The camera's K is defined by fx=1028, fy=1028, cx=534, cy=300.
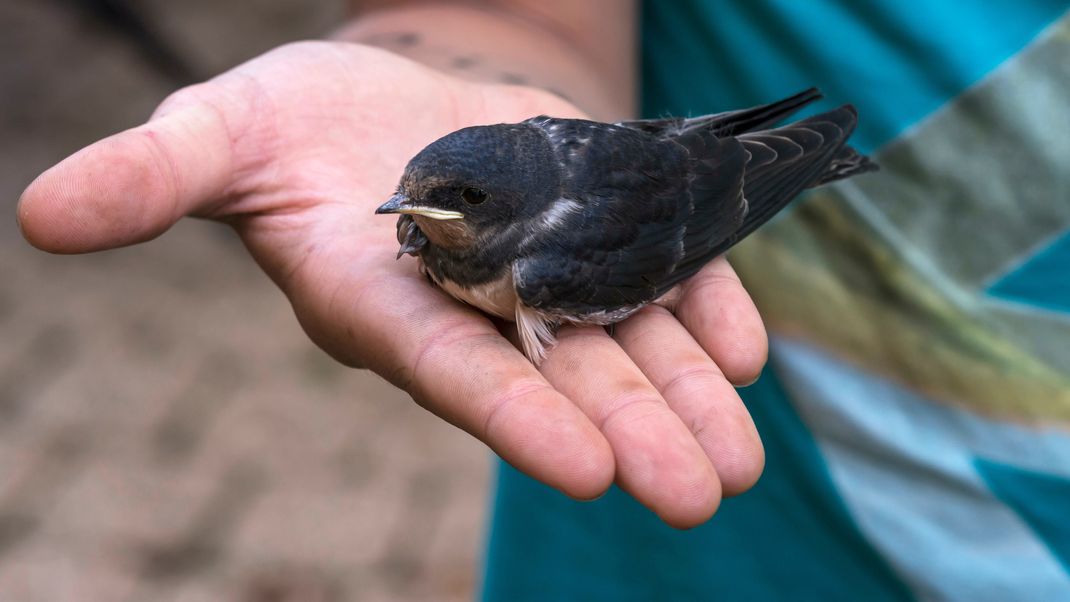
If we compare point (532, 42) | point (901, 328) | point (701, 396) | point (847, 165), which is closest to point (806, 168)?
point (847, 165)

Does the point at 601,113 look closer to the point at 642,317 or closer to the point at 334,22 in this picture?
the point at 642,317

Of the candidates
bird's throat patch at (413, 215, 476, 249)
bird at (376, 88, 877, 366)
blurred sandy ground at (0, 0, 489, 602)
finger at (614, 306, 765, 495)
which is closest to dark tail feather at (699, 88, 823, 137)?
bird at (376, 88, 877, 366)

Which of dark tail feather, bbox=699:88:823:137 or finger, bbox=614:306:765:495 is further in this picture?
dark tail feather, bbox=699:88:823:137

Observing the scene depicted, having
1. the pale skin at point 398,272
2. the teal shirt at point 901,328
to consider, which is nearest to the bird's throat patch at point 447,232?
the pale skin at point 398,272

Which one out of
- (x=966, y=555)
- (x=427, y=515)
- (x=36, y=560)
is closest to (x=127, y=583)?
(x=36, y=560)

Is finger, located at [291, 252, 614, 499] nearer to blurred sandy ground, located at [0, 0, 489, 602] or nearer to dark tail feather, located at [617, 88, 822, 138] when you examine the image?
dark tail feather, located at [617, 88, 822, 138]

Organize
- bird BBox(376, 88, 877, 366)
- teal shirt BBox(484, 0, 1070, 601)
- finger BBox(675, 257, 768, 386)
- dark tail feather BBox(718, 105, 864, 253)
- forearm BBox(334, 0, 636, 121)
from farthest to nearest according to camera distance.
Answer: forearm BBox(334, 0, 636, 121) → dark tail feather BBox(718, 105, 864, 253) → teal shirt BBox(484, 0, 1070, 601) → bird BBox(376, 88, 877, 366) → finger BBox(675, 257, 768, 386)

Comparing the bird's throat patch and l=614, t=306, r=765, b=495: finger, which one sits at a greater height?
the bird's throat patch

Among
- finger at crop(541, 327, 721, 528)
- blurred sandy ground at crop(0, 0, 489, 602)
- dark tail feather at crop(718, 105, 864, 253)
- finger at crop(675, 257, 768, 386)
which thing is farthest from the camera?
blurred sandy ground at crop(0, 0, 489, 602)
